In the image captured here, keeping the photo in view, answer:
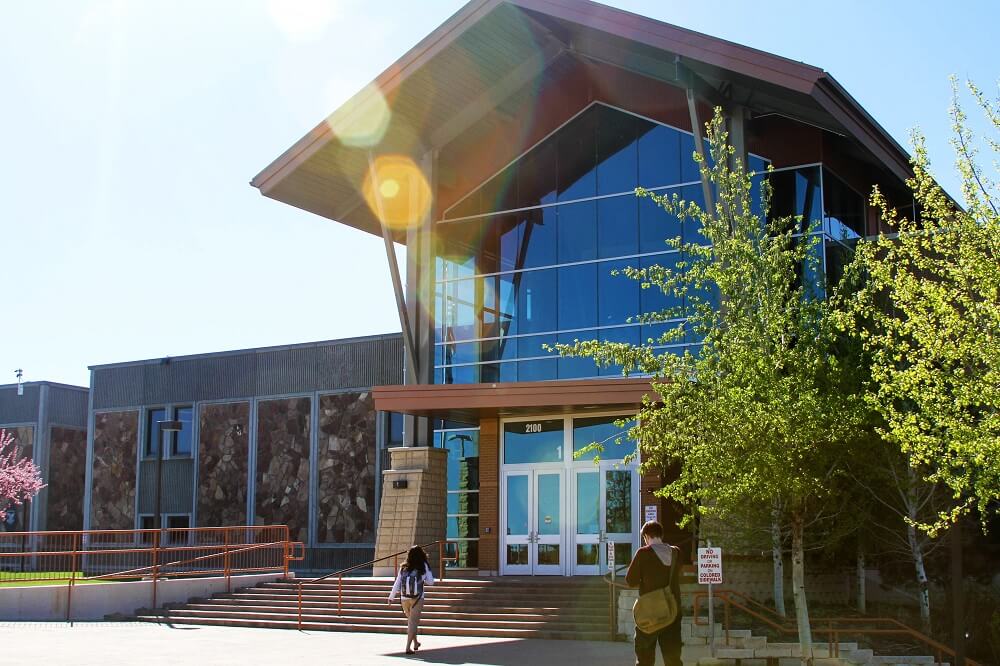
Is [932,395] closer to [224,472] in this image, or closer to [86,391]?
[224,472]

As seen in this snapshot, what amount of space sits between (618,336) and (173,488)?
18.1 m

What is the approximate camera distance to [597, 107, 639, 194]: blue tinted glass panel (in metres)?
26.4

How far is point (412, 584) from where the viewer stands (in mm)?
17422

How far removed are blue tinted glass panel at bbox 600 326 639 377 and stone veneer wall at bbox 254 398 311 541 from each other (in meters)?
12.2

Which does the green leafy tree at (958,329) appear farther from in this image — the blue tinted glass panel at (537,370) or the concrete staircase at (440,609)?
the blue tinted glass panel at (537,370)

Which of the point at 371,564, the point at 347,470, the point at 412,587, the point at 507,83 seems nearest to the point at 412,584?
the point at 412,587

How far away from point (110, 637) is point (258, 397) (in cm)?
1692

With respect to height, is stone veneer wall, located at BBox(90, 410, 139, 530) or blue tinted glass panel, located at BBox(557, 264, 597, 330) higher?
blue tinted glass panel, located at BBox(557, 264, 597, 330)

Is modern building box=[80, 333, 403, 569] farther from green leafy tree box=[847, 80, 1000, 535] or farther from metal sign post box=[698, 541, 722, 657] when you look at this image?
green leafy tree box=[847, 80, 1000, 535]

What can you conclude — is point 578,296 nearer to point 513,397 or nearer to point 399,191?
point 513,397

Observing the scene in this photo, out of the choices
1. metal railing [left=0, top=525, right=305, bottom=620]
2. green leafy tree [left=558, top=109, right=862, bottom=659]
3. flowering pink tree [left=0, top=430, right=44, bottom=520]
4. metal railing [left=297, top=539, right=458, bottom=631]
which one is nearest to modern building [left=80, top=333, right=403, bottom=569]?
metal railing [left=0, top=525, right=305, bottom=620]

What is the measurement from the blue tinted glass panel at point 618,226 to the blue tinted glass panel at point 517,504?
17.0ft

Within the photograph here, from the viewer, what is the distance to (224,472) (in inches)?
1430

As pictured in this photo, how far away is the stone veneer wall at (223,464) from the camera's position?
3584cm
